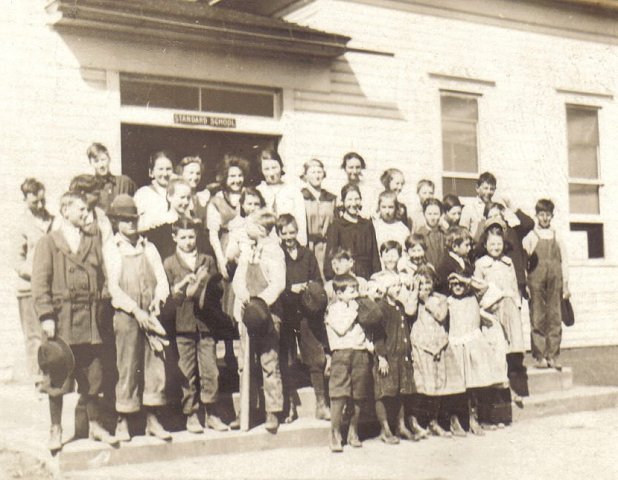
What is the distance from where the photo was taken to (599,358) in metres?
11.9

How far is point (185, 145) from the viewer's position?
931 centimetres

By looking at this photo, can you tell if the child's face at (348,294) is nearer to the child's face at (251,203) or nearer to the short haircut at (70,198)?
the child's face at (251,203)

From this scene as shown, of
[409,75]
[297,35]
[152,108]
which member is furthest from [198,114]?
[409,75]

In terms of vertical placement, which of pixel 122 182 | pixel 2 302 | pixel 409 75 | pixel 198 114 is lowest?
pixel 2 302

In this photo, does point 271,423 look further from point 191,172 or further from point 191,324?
point 191,172

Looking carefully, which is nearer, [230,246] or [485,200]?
[230,246]

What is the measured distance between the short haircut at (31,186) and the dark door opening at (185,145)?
55.1 inches

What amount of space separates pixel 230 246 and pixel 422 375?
2022mm

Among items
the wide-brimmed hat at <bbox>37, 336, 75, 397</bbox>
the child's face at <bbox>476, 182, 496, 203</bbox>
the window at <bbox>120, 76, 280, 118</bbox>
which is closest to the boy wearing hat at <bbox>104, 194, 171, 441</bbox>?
the wide-brimmed hat at <bbox>37, 336, 75, 397</bbox>

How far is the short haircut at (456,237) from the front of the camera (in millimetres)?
7512

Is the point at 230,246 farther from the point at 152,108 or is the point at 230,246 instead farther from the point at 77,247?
the point at 152,108

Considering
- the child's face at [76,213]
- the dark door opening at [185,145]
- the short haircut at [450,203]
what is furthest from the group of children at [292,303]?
the dark door opening at [185,145]

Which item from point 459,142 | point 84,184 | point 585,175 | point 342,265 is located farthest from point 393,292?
point 585,175

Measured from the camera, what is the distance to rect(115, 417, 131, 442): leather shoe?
595 cm
